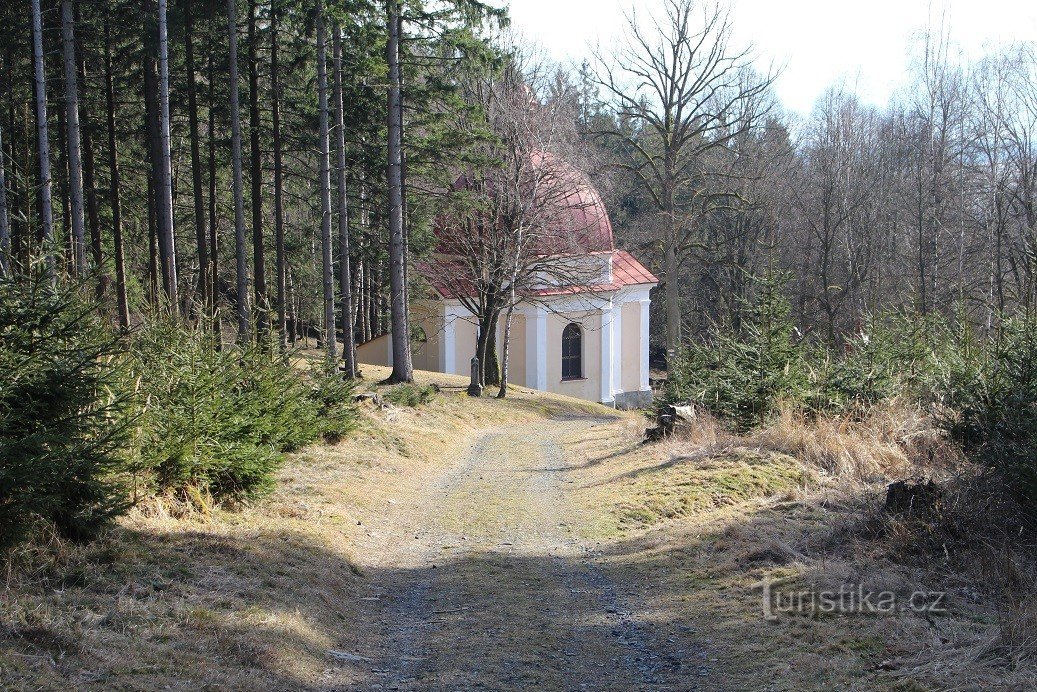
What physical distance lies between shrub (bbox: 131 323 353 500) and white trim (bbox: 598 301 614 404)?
27.8 m

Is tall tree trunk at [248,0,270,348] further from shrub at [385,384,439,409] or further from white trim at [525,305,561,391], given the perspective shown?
white trim at [525,305,561,391]

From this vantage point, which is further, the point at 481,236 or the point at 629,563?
the point at 481,236

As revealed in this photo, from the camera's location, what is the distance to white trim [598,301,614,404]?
38.7m

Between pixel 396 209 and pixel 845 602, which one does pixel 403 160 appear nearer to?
pixel 396 209

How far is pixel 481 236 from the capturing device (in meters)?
28.4

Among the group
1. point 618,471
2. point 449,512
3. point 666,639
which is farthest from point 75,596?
point 618,471

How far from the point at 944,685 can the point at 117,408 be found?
6252 mm

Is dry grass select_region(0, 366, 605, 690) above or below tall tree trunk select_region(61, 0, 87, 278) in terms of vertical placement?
below

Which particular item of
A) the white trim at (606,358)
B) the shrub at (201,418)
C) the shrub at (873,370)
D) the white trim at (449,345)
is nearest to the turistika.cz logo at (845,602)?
the shrub at (201,418)

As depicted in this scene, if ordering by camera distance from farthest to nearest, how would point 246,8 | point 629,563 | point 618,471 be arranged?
point 246,8
point 618,471
point 629,563

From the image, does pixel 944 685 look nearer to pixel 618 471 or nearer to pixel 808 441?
pixel 808 441

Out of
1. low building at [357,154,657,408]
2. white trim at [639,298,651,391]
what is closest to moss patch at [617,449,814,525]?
low building at [357,154,657,408]

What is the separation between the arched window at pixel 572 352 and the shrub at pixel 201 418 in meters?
27.4

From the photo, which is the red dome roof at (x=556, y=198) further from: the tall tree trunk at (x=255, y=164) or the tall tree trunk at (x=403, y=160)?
the tall tree trunk at (x=255, y=164)
